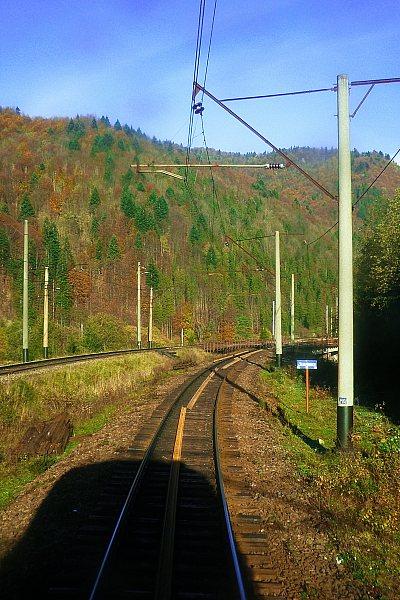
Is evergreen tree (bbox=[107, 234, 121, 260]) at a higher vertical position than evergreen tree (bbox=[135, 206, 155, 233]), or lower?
lower

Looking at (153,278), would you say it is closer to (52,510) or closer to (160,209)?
(160,209)

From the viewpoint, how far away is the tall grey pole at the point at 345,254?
1073cm

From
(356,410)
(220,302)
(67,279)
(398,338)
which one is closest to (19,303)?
(67,279)

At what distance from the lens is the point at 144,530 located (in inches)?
313

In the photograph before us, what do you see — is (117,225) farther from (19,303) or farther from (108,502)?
(108,502)

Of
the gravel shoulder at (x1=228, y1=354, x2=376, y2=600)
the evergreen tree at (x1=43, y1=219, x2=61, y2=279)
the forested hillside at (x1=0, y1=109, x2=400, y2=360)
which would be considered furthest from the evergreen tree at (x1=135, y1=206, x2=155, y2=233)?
the gravel shoulder at (x1=228, y1=354, x2=376, y2=600)

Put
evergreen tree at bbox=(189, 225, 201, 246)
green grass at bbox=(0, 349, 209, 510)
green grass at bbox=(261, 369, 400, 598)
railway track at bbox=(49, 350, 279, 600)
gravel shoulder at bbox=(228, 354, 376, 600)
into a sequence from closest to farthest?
railway track at bbox=(49, 350, 279, 600), gravel shoulder at bbox=(228, 354, 376, 600), green grass at bbox=(261, 369, 400, 598), green grass at bbox=(0, 349, 209, 510), evergreen tree at bbox=(189, 225, 201, 246)

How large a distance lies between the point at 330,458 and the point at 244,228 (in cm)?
15746

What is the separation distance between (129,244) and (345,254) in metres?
129

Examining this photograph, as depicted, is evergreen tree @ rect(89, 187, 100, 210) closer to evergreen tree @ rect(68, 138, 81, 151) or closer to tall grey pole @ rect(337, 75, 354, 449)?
evergreen tree @ rect(68, 138, 81, 151)

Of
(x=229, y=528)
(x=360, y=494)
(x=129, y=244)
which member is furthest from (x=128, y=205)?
(x=229, y=528)

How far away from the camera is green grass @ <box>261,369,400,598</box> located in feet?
23.5

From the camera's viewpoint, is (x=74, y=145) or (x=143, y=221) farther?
(x=74, y=145)

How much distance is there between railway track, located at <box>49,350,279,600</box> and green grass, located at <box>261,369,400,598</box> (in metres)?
1.26
